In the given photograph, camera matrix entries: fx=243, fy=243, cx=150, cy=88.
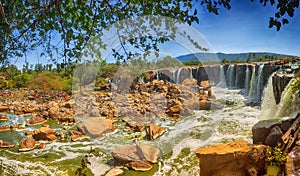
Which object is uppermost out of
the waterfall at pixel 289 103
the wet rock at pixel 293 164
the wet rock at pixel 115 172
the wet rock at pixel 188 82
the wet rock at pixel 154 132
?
the wet rock at pixel 188 82

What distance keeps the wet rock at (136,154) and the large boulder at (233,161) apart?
1604mm

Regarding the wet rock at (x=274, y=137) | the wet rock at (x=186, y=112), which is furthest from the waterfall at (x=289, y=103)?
the wet rock at (x=186, y=112)

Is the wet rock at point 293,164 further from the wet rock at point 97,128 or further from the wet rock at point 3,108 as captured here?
the wet rock at point 3,108

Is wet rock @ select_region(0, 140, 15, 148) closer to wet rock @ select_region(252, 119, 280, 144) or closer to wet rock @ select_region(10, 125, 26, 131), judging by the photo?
wet rock @ select_region(10, 125, 26, 131)

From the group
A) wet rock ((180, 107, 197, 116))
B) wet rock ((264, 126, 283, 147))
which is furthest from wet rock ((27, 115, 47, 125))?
wet rock ((264, 126, 283, 147))

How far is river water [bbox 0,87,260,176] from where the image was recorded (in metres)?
4.79

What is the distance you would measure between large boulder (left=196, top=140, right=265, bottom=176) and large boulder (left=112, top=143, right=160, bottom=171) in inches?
58.0

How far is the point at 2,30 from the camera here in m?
1.79

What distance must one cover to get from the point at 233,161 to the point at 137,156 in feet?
7.06

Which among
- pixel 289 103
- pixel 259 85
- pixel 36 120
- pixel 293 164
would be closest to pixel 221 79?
pixel 259 85

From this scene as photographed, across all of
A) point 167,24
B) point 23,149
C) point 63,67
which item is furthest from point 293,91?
point 23,149

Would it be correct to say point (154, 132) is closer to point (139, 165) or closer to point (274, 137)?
point (139, 165)

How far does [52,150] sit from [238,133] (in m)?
4.77

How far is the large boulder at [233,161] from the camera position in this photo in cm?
342
